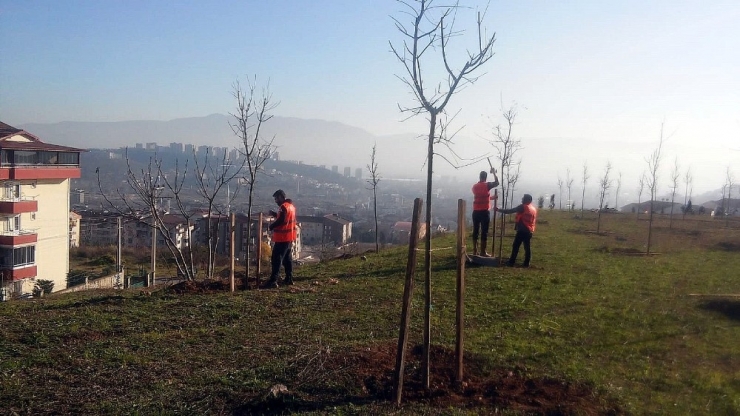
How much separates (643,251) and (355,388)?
1626 centimetres

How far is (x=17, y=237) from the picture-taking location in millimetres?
28641

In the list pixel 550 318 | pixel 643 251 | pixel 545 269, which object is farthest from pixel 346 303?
pixel 643 251

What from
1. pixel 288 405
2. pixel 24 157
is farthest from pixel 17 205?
pixel 288 405

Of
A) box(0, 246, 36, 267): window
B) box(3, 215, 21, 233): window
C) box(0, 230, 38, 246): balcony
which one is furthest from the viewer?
box(3, 215, 21, 233): window

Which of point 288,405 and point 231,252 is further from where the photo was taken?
point 231,252

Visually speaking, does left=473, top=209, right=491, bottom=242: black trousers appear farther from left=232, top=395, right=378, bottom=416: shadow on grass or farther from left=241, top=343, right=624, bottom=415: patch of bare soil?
left=232, top=395, right=378, bottom=416: shadow on grass

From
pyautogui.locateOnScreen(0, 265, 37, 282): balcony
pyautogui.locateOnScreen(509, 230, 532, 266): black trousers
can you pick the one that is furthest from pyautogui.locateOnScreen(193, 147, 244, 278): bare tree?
pyautogui.locateOnScreen(0, 265, 37, 282): balcony

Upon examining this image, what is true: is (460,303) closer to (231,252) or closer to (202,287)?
(231,252)

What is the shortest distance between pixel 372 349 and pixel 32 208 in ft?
99.1

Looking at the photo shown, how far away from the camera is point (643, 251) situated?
18.9m

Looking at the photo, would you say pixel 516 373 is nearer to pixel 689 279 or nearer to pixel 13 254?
pixel 689 279

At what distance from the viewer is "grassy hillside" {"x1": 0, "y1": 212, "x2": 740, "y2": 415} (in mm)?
5730

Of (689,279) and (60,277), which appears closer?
(689,279)

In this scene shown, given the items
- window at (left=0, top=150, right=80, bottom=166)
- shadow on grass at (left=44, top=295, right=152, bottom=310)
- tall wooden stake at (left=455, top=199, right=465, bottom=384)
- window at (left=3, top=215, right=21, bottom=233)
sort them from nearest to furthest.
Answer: tall wooden stake at (left=455, top=199, right=465, bottom=384)
shadow on grass at (left=44, top=295, right=152, bottom=310)
window at (left=0, top=150, right=80, bottom=166)
window at (left=3, top=215, right=21, bottom=233)
